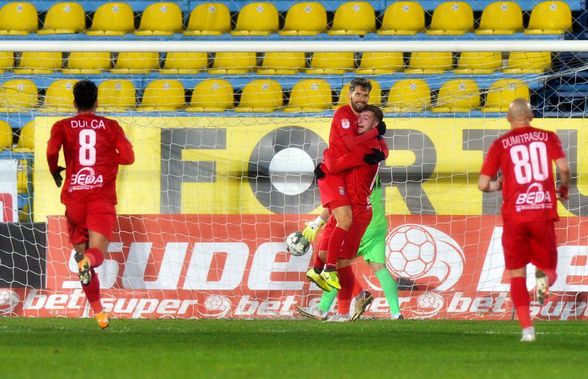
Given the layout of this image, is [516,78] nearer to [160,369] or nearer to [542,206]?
[542,206]

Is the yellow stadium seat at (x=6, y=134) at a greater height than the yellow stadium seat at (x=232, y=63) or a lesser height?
lesser

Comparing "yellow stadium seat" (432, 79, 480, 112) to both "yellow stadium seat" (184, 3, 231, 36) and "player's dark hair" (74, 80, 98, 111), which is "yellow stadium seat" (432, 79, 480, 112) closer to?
"yellow stadium seat" (184, 3, 231, 36)

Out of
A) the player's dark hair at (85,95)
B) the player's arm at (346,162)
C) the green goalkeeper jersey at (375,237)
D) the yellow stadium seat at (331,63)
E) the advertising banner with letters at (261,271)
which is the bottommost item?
the advertising banner with letters at (261,271)

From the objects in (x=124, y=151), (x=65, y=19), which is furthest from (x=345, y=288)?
(x=65, y=19)

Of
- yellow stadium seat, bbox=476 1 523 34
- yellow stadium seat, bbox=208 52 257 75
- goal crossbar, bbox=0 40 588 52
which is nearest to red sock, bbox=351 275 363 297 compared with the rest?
goal crossbar, bbox=0 40 588 52

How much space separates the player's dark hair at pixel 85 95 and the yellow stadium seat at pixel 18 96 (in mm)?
4102

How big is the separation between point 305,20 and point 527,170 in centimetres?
819

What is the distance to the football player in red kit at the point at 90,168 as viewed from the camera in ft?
30.6

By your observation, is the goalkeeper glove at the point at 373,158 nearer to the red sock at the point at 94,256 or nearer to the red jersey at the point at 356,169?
the red jersey at the point at 356,169

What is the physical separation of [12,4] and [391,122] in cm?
652

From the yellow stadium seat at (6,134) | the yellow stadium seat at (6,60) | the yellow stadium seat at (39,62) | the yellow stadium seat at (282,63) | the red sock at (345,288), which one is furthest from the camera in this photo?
the yellow stadium seat at (6,60)

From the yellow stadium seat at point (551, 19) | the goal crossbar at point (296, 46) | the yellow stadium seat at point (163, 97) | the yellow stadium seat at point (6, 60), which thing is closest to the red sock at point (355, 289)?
the goal crossbar at point (296, 46)

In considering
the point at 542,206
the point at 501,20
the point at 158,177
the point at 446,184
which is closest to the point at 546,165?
the point at 542,206

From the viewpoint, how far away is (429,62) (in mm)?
15234
